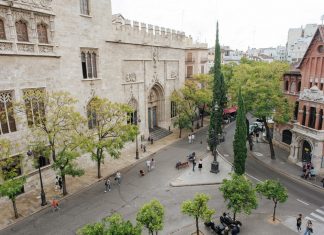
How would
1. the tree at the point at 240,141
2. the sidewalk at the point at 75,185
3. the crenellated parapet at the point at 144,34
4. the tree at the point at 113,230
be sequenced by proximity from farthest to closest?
the crenellated parapet at the point at 144,34
the tree at the point at 240,141
the sidewalk at the point at 75,185
the tree at the point at 113,230

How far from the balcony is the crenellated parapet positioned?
76.4 feet

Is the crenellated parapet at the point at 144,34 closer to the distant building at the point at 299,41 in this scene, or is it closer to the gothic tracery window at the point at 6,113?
the gothic tracery window at the point at 6,113

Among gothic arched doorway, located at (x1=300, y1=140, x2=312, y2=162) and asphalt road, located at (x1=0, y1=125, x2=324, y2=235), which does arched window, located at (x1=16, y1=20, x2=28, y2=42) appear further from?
gothic arched doorway, located at (x1=300, y1=140, x2=312, y2=162)

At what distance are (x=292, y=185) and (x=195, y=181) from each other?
1025cm

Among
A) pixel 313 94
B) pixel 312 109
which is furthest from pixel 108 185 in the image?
pixel 313 94

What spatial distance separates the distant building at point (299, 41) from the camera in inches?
3081

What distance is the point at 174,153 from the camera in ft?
121

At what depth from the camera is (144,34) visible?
3728cm

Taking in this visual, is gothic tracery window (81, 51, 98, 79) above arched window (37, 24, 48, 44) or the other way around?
the other way around

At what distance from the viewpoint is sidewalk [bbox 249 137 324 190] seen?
28453 mm

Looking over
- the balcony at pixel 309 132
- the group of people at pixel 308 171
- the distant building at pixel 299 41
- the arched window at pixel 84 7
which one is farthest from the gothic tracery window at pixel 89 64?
the distant building at pixel 299 41

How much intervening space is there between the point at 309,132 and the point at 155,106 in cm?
2424

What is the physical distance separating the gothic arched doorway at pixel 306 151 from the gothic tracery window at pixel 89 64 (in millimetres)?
27186

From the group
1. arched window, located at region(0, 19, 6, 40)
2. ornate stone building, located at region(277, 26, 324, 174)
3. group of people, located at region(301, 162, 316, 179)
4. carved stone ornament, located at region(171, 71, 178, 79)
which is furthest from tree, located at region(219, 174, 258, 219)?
carved stone ornament, located at region(171, 71, 178, 79)
